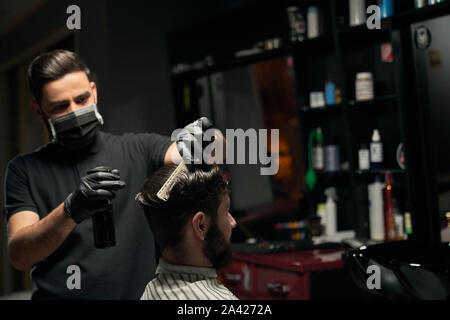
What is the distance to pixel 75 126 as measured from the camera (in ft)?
5.24

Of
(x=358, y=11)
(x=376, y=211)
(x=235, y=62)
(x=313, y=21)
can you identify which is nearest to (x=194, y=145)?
(x=376, y=211)

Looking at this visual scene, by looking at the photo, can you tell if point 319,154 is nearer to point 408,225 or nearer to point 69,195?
point 408,225

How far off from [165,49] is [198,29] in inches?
12.7

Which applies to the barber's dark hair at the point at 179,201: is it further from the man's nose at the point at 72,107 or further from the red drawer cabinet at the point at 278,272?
the red drawer cabinet at the point at 278,272

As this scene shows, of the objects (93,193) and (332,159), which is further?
(332,159)

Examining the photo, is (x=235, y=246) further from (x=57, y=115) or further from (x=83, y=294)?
(x=57, y=115)

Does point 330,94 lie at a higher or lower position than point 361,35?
lower

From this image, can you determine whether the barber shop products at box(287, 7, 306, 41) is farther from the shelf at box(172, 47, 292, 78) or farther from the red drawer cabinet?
the red drawer cabinet

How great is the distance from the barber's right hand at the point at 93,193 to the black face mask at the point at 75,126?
0.29 meters

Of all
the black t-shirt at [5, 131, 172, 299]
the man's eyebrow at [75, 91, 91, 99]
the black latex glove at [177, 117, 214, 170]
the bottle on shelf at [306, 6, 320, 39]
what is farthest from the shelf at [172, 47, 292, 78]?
the black latex glove at [177, 117, 214, 170]

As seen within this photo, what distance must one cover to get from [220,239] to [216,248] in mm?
29

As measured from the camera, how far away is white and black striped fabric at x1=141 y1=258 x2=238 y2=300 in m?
1.39

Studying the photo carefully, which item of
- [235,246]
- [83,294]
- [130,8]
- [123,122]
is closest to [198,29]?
[130,8]

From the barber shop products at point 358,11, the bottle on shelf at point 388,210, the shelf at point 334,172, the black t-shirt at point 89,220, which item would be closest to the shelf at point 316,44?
the barber shop products at point 358,11
